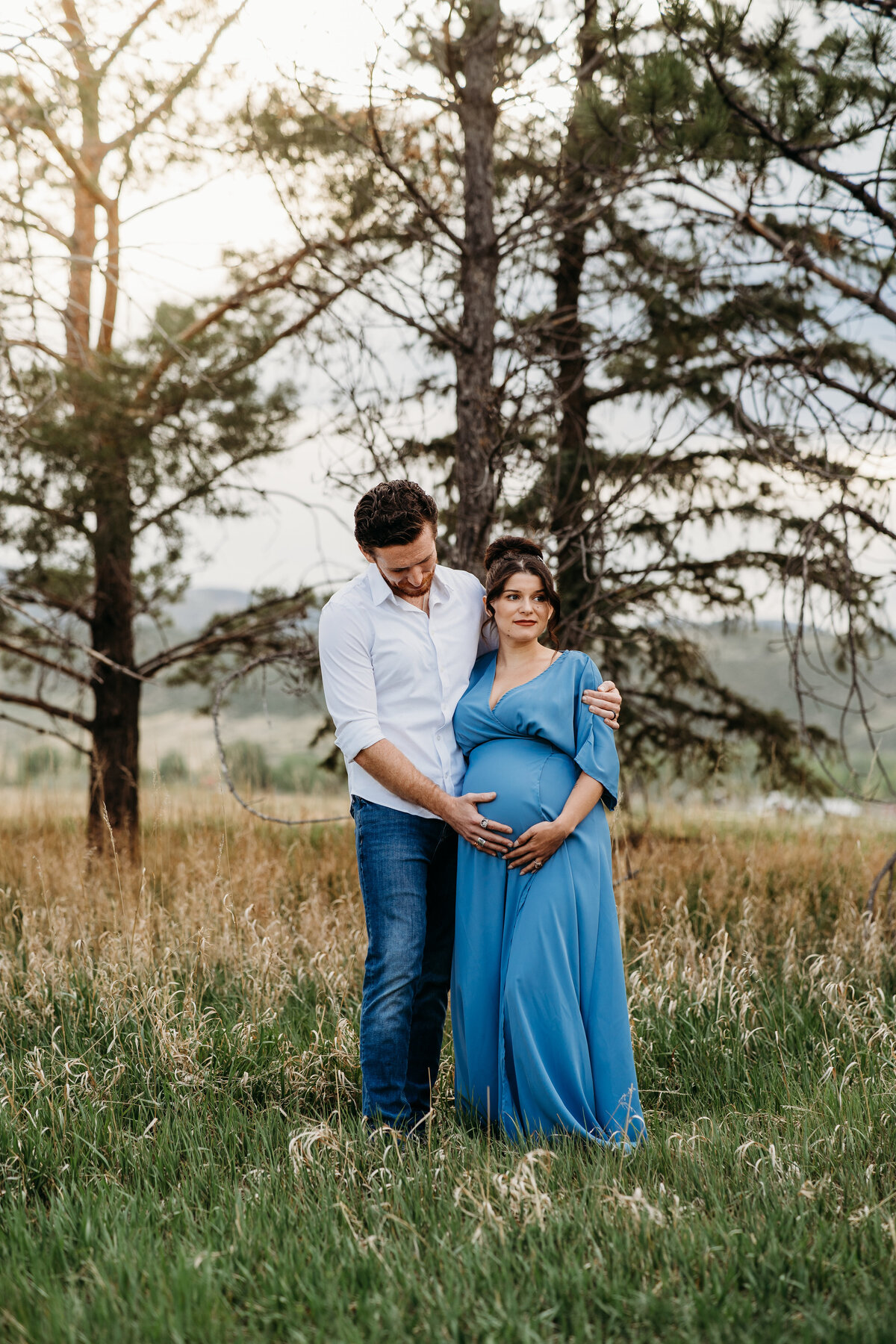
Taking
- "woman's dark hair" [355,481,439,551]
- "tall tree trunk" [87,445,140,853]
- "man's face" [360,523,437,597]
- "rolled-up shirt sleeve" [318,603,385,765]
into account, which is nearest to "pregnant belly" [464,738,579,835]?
"rolled-up shirt sleeve" [318,603,385,765]

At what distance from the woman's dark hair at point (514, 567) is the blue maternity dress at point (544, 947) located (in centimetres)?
25

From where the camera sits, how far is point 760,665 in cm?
12538

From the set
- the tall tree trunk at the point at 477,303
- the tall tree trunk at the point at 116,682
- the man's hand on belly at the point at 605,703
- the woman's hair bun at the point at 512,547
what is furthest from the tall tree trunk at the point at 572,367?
→ the tall tree trunk at the point at 116,682

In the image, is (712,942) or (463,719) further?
(712,942)

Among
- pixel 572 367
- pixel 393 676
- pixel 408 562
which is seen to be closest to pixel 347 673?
pixel 393 676

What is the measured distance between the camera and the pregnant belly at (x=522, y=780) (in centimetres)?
332

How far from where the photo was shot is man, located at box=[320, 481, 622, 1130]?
11.0 ft

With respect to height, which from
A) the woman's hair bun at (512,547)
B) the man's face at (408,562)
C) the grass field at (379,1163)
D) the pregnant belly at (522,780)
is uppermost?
the woman's hair bun at (512,547)

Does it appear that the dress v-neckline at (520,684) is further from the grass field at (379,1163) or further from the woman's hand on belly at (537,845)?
the grass field at (379,1163)

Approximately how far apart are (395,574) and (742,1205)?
6.82ft

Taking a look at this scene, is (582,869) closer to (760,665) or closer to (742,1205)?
(742,1205)

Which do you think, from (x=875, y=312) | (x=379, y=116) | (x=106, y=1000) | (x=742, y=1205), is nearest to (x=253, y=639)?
(x=379, y=116)

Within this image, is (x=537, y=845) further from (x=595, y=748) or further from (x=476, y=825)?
(x=595, y=748)

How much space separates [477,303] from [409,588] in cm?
295
